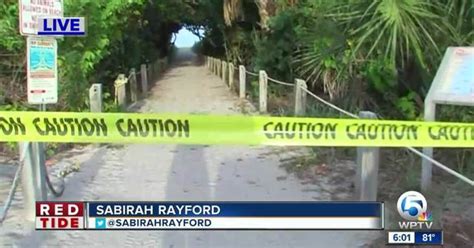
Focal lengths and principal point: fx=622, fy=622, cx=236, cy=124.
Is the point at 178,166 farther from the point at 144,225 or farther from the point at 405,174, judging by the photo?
the point at 144,225

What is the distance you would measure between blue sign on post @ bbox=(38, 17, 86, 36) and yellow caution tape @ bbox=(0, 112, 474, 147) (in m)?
1.30

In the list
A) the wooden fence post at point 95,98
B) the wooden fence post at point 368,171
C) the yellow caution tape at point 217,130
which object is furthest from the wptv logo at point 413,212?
the wooden fence post at point 95,98

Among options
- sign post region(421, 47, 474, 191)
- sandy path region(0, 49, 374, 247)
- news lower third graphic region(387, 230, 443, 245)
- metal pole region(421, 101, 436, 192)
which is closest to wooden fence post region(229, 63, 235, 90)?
sandy path region(0, 49, 374, 247)

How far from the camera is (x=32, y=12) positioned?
555 centimetres

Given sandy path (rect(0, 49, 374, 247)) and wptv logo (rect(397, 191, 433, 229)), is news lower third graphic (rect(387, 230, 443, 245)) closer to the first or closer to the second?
wptv logo (rect(397, 191, 433, 229))

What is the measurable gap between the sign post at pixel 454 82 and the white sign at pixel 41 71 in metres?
3.59

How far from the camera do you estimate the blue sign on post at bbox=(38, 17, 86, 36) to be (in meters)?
5.59

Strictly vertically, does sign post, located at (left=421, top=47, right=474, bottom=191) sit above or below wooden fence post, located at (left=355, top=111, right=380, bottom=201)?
above

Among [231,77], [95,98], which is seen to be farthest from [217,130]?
[231,77]

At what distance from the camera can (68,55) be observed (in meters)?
11.0

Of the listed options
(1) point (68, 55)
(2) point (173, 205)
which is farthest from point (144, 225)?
(1) point (68, 55)

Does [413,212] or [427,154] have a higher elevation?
[427,154]

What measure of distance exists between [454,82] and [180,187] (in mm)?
3094

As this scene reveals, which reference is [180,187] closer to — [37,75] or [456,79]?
[37,75]
